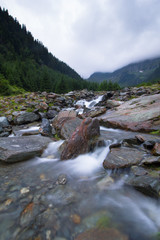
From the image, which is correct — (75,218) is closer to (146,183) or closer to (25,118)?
(146,183)

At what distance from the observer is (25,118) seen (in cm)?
1021

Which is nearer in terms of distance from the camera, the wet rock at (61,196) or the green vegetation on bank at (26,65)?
the wet rock at (61,196)

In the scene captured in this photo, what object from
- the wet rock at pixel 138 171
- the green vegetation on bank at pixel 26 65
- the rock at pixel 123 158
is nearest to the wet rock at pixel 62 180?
the rock at pixel 123 158

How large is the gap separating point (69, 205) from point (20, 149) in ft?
10.6

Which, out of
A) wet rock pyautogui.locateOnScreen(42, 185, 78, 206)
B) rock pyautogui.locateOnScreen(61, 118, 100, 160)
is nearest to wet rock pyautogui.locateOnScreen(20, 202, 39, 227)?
wet rock pyautogui.locateOnScreen(42, 185, 78, 206)

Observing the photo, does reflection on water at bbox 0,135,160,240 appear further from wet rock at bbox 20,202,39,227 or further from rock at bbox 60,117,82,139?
rock at bbox 60,117,82,139

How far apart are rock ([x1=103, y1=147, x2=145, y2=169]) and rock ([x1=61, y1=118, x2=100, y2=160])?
4.22ft

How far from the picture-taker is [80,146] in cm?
481

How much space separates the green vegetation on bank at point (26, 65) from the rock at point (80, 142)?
1051 inches

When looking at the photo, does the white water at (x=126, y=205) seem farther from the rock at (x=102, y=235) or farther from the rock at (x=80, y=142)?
the rock at (x=80, y=142)

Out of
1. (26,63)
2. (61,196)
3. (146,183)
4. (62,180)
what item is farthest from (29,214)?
(26,63)

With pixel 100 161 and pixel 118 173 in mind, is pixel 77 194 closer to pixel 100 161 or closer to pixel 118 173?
pixel 118 173

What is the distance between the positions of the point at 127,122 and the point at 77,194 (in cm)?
584

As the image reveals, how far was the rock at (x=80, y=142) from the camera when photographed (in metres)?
4.66
